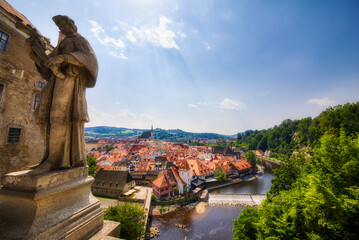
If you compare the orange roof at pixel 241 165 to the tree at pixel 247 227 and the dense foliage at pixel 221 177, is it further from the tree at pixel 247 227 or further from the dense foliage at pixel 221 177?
the tree at pixel 247 227

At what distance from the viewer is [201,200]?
27.2 meters

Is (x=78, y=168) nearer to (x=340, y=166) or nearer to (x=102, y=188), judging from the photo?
(x=340, y=166)

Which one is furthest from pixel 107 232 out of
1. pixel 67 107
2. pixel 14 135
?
pixel 14 135

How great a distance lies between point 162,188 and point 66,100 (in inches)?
1029

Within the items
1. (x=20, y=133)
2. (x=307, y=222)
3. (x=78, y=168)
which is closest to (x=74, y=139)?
(x=78, y=168)

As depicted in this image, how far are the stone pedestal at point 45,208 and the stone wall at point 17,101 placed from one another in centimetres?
747

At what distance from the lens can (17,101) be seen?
24.8 ft

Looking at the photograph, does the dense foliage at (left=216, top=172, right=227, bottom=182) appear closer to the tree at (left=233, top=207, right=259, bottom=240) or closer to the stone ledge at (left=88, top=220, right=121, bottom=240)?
the tree at (left=233, top=207, right=259, bottom=240)

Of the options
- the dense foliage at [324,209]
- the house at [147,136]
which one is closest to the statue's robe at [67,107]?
the dense foliage at [324,209]

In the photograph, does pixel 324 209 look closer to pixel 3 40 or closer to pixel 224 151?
pixel 3 40

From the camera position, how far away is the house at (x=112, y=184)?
24.0 meters

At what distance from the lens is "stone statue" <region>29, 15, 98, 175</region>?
106 inches

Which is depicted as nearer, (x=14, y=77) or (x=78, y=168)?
(x=78, y=168)

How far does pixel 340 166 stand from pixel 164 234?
18531 mm
